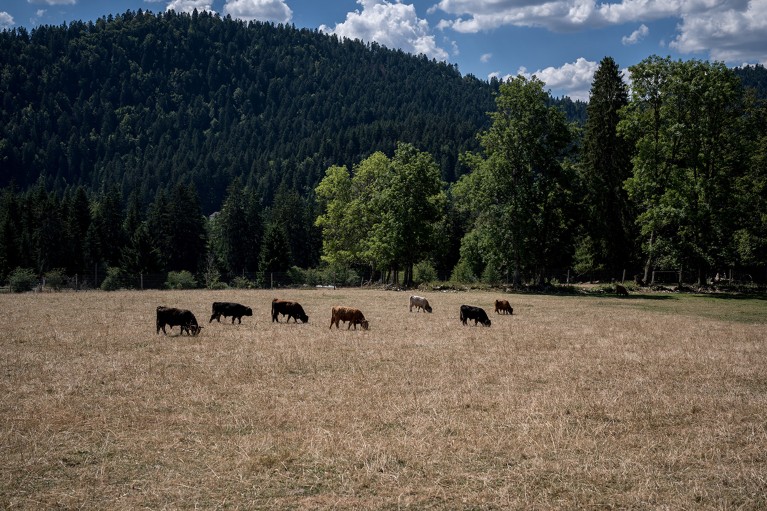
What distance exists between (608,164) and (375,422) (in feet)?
191

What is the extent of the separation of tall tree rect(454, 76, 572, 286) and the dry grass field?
101ft

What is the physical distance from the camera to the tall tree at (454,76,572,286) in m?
50.7

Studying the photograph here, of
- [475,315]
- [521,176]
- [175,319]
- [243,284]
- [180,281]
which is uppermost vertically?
[521,176]

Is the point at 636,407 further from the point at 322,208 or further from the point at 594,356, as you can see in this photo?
the point at 322,208

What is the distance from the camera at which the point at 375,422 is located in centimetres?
1035

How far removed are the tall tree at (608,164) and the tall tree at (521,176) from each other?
925cm

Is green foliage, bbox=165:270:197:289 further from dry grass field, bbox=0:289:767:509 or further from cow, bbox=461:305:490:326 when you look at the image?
cow, bbox=461:305:490:326

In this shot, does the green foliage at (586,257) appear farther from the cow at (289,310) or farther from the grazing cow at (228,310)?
the grazing cow at (228,310)

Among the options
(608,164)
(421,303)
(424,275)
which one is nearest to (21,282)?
(421,303)

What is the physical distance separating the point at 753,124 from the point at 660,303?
20.4m

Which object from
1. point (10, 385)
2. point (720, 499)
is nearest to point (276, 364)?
point (10, 385)

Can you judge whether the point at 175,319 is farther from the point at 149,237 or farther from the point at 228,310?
the point at 149,237

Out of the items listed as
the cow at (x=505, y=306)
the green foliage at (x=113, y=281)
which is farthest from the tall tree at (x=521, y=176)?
the green foliage at (x=113, y=281)

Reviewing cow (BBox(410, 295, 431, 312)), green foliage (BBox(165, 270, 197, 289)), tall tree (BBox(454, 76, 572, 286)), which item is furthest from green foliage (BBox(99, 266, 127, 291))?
tall tree (BBox(454, 76, 572, 286))
